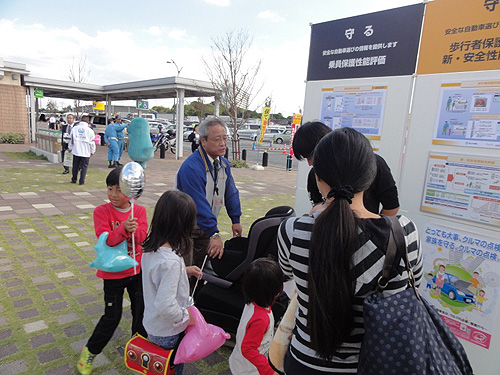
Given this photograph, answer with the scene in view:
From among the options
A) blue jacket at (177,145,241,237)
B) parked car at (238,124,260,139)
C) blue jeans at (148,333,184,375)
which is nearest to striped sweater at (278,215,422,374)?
blue jeans at (148,333,184,375)

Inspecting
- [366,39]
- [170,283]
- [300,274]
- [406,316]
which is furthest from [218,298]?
[366,39]

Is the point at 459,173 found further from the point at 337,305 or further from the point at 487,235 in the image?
the point at 337,305

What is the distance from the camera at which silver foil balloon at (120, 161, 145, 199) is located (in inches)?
84.0

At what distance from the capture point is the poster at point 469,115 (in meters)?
2.16

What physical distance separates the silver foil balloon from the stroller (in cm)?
84

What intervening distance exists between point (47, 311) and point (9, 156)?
1213 centimetres

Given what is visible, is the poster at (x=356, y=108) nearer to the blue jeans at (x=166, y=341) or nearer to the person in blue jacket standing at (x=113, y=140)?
the blue jeans at (x=166, y=341)

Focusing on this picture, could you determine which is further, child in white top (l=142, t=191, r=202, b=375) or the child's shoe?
the child's shoe

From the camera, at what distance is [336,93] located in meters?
3.13

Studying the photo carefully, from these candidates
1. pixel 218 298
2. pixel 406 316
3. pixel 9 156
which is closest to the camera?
pixel 406 316

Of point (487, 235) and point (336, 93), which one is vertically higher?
point (336, 93)

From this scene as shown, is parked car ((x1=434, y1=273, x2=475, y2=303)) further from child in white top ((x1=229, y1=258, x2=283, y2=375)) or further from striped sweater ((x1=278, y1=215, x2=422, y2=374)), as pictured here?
striped sweater ((x1=278, y1=215, x2=422, y2=374))

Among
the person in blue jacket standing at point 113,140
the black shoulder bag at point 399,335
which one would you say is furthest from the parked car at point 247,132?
the black shoulder bag at point 399,335

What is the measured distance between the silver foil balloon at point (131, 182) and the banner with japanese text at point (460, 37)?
2.21 m
